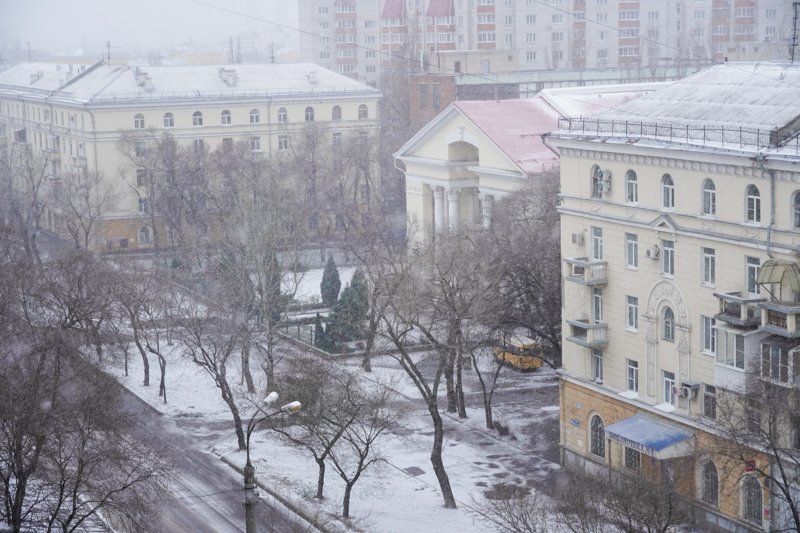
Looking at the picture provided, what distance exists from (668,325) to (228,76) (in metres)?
46.8

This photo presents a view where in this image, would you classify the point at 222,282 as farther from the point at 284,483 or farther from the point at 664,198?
the point at 664,198

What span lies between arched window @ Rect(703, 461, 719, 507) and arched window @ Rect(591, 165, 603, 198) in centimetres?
666

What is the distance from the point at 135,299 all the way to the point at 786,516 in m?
21.5

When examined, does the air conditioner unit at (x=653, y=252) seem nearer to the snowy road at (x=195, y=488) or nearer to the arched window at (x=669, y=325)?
the arched window at (x=669, y=325)

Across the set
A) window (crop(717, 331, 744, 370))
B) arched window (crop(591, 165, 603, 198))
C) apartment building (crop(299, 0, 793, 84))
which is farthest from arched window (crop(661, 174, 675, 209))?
apartment building (crop(299, 0, 793, 84))

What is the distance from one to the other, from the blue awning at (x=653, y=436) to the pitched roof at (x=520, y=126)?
19.4 meters

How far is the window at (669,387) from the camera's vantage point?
29.3 meters

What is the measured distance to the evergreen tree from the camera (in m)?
51.8

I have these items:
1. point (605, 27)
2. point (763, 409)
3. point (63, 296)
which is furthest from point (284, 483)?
point (605, 27)

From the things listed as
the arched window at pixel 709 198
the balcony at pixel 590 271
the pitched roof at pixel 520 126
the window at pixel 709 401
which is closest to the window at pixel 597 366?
the balcony at pixel 590 271

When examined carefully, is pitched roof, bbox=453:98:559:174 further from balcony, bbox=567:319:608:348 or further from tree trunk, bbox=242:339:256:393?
balcony, bbox=567:319:608:348

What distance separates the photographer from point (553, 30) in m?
109

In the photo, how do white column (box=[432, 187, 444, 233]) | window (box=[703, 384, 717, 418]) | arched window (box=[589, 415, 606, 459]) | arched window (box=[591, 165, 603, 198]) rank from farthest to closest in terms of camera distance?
white column (box=[432, 187, 444, 233]), arched window (box=[589, 415, 606, 459]), arched window (box=[591, 165, 603, 198]), window (box=[703, 384, 717, 418])

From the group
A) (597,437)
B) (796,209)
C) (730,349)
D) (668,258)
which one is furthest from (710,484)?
(796,209)
